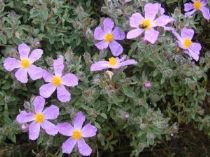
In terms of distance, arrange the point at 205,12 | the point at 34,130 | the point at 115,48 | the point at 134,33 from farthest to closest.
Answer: the point at 205,12, the point at 115,48, the point at 134,33, the point at 34,130

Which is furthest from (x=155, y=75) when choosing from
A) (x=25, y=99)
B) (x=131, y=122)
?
(x=25, y=99)

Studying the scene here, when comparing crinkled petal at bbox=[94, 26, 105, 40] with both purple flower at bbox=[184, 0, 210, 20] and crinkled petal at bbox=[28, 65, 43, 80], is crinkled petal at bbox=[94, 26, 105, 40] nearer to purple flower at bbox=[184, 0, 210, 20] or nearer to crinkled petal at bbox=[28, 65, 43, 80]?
crinkled petal at bbox=[28, 65, 43, 80]

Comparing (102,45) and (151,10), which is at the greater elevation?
(151,10)

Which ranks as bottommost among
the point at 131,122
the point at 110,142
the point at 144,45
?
the point at 110,142

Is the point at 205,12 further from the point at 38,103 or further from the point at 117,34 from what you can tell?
the point at 38,103

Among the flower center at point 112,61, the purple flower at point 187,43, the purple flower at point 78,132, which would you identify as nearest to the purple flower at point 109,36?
the flower center at point 112,61

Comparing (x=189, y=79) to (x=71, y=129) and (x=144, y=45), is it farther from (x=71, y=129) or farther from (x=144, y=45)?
(x=71, y=129)

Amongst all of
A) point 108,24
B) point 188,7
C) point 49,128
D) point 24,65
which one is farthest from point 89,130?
point 188,7

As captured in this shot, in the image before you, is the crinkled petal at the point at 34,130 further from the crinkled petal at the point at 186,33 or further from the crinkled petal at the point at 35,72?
the crinkled petal at the point at 186,33
